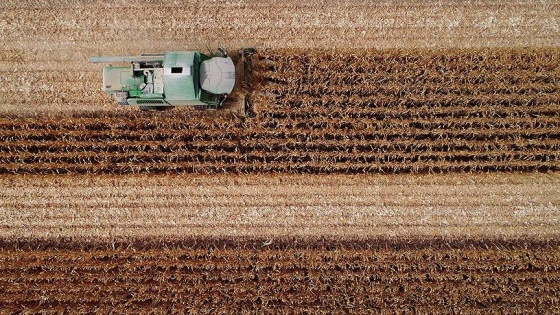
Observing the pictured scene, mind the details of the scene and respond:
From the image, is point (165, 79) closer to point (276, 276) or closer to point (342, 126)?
point (342, 126)

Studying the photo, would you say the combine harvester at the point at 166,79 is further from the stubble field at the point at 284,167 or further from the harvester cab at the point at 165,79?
the stubble field at the point at 284,167

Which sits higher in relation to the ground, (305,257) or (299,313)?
(305,257)

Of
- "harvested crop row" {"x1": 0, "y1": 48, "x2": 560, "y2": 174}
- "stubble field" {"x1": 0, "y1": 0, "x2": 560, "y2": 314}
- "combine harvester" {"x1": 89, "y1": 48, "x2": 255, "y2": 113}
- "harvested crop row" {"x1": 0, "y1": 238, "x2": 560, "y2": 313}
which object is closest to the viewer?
"combine harvester" {"x1": 89, "y1": 48, "x2": 255, "y2": 113}

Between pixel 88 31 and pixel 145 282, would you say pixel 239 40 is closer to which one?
pixel 88 31

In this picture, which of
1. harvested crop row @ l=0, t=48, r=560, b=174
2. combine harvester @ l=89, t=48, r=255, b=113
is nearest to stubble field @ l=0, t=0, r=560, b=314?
harvested crop row @ l=0, t=48, r=560, b=174

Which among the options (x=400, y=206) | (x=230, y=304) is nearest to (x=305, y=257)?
(x=230, y=304)

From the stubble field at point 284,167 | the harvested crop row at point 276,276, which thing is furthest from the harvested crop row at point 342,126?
the harvested crop row at point 276,276

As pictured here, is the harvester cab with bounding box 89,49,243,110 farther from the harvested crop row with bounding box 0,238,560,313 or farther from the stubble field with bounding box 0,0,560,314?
the harvested crop row with bounding box 0,238,560,313
